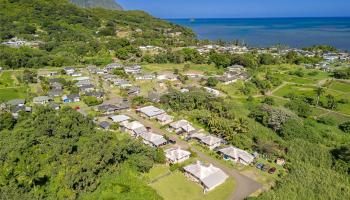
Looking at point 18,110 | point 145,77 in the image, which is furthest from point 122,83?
point 18,110

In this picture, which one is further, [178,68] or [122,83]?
[178,68]

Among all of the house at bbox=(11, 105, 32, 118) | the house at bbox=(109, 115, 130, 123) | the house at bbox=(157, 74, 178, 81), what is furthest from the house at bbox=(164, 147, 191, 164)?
the house at bbox=(157, 74, 178, 81)

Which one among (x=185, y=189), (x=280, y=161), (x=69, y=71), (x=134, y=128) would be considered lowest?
(x=280, y=161)

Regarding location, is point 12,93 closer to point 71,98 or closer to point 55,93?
point 55,93

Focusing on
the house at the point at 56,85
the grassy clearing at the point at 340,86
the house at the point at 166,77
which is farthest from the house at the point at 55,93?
the grassy clearing at the point at 340,86

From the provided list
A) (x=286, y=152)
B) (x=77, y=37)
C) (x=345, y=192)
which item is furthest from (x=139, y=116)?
(x=77, y=37)

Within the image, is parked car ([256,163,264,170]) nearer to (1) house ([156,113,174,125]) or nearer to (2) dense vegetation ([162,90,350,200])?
(2) dense vegetation ([162,90,350,200])
